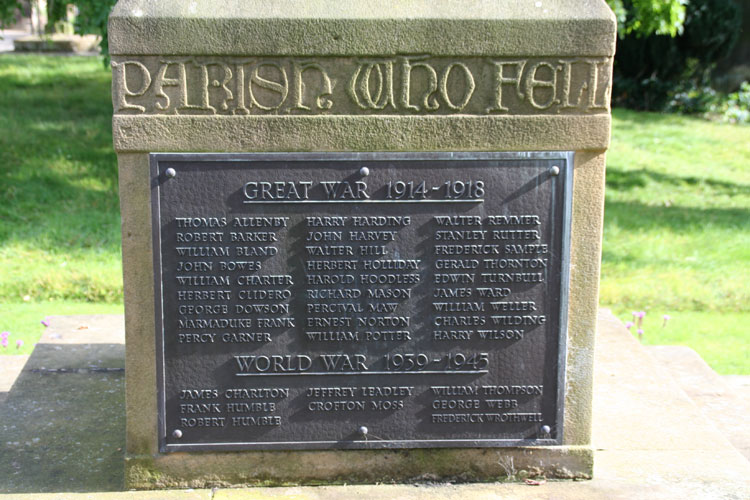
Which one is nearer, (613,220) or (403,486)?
(403,486)

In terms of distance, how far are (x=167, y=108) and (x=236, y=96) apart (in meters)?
0.27

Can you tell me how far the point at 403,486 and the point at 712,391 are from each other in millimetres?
2228

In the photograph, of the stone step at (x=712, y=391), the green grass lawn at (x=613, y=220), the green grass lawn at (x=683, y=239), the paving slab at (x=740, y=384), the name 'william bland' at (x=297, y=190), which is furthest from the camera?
the green grass lawn at (x=613, y=220)

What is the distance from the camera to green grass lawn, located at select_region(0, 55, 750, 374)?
6293 millimetres

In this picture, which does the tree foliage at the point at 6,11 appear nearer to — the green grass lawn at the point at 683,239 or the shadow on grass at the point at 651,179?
the green grass lawn at the point at 683,239

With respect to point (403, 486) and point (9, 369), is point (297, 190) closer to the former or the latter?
point (403, 486)

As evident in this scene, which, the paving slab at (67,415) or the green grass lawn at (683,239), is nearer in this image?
the paving slab at (67,415)

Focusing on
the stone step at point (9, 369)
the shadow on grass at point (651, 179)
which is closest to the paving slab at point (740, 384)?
the stone step at point (9, 369)

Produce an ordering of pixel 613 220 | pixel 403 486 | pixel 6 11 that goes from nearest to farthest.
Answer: pixel 403 486, pixel 613 220, pixel 6 11

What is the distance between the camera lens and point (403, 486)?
3205 millimetres

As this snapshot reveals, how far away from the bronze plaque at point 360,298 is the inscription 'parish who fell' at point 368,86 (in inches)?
7.7

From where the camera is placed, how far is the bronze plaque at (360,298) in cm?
310

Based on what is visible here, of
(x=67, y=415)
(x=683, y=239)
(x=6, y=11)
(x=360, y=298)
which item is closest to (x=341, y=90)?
(x=360, y=298)

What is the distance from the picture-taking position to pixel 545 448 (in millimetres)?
3266
